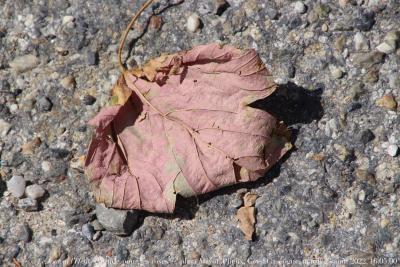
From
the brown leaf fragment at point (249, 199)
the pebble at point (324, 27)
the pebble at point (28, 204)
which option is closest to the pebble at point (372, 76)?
the pebble at point (324, 27)

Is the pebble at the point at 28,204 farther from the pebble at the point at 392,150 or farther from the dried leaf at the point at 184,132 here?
the pebble at the point at 392,150

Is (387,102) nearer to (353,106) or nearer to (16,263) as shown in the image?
(353,106)

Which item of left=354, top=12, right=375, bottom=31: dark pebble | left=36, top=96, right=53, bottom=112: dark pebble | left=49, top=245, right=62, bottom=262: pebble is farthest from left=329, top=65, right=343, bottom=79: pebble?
left=49, top=245, right=62, bottom=262: pebble

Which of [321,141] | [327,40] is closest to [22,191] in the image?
[321,141]

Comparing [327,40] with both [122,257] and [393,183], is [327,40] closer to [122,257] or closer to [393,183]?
[393,183]

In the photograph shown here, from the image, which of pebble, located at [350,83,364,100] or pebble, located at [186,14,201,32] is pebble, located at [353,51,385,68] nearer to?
pebble, located at [350,83,364,100]

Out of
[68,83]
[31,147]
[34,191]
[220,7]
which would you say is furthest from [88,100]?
[220,7]
